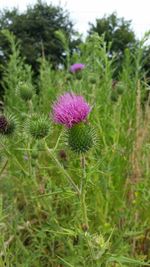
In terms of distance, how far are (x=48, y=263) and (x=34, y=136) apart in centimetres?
95

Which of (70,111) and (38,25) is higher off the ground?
→ (38,25)

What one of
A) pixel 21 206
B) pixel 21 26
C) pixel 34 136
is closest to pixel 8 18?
pixel 21 26

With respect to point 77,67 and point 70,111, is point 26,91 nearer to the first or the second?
point 70,111

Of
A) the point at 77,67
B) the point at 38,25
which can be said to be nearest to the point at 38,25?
the point at 38,25

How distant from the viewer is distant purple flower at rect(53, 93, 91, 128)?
1.81m

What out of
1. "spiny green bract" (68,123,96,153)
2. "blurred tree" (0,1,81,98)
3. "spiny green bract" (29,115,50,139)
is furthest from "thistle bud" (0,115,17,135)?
"blurred tree" (0,1,81,98)

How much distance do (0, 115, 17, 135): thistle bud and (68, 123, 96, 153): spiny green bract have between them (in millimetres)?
397

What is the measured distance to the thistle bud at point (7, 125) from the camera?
7.20ft

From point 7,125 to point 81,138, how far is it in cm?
50

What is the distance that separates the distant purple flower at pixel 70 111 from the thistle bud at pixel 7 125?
1.39 feet

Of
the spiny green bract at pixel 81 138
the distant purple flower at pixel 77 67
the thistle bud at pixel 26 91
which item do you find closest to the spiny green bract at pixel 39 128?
the spiny green bract at pixel 81 138

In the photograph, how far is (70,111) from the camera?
1.80 meters

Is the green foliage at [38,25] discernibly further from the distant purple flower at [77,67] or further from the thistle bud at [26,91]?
the thistle bud at [26,91]

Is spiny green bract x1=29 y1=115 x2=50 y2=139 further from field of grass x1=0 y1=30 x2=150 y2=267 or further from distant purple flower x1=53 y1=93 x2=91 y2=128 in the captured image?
distant purple flower x1=53 y1=93 x2=91 y2=128
